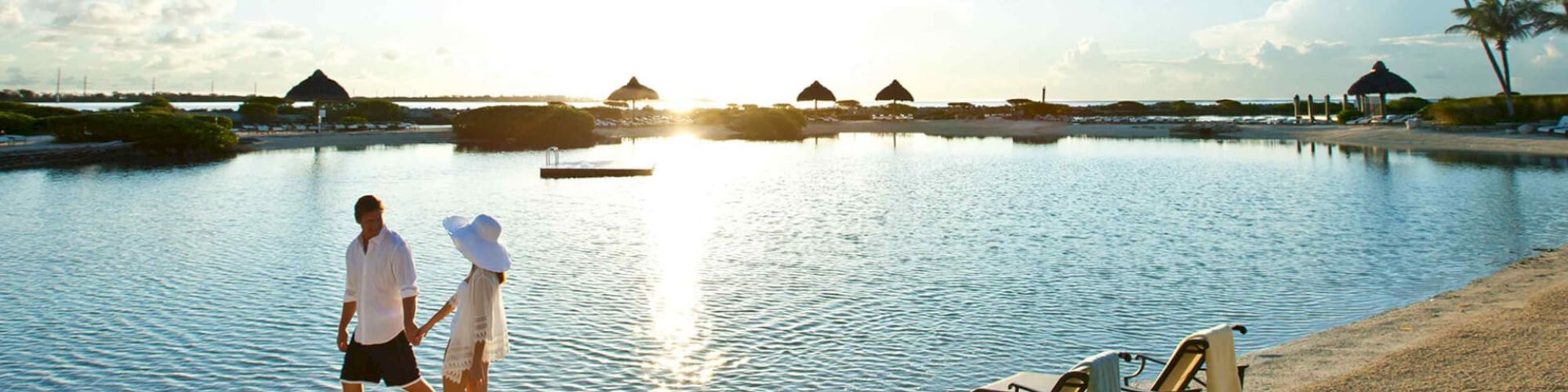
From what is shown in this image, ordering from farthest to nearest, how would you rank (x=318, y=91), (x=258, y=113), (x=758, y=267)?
1. (x=258, y=113)
2. (x=318, y=91)
3. (x=758, y=267)

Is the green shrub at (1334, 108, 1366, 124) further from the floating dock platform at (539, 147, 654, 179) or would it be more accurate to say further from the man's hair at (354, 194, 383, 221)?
the man's hair at (354, 194, 383, 221)

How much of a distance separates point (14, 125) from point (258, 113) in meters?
20.6

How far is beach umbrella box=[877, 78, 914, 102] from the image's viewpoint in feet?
232

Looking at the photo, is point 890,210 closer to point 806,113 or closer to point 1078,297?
point 1078,297

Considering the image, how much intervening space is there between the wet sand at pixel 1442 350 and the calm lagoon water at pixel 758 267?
2.05 ft

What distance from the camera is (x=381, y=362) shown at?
5781 mm

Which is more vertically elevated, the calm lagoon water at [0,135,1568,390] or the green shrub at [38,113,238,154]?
the green shrub at [38,113,238,154]

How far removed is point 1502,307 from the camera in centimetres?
1012

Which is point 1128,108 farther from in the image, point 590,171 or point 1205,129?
point 590,171

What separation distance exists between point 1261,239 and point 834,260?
639cm

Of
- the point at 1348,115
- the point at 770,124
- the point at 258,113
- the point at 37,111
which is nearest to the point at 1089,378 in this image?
the point at 37,111

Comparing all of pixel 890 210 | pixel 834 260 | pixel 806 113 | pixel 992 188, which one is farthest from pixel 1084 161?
pixel 806 113

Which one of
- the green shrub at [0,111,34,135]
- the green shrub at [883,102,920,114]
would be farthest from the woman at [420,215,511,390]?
the green shrub at [883,102,920,114]

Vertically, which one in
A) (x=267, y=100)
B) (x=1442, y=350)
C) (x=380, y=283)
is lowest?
(x=1442, y=350)
